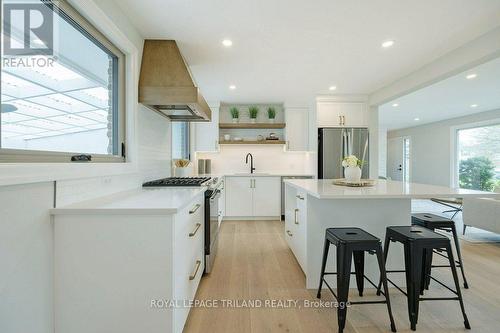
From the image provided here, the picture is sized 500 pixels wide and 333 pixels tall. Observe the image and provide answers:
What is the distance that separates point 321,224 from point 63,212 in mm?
1899

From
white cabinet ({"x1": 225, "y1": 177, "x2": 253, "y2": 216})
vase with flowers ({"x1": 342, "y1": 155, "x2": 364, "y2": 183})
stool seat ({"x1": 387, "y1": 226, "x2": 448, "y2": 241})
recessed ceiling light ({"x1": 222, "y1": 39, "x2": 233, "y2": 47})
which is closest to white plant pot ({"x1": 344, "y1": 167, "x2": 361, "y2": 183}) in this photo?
vase with flowers ({"x1": 342, "y1": 155, "x2": 364, "y2": 183})

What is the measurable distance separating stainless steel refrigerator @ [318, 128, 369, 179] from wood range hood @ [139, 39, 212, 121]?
2.79m

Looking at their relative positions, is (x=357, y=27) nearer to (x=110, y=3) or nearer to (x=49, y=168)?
(x=110, y=3)

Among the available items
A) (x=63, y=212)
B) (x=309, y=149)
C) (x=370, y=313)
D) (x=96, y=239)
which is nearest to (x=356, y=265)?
(x=370, y=313)

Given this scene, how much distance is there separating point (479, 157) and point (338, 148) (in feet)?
16.1

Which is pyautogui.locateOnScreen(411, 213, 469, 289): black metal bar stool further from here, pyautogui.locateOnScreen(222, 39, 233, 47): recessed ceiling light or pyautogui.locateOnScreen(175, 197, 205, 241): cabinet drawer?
pyautogui.locateOnScreen(222, 39, 233, 47): recessed ceiling light

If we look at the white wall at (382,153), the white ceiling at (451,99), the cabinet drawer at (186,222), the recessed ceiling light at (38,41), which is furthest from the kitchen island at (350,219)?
the white wall at (382,153)

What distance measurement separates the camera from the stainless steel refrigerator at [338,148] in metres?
4.67

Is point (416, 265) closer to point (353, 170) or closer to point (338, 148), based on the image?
point (353, 170)

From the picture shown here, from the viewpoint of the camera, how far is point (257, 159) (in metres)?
5.58

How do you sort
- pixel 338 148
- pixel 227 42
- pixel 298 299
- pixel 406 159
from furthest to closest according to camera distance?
pixel 406 159
pixel 338 148
pixel 227 42
pixel 298 299

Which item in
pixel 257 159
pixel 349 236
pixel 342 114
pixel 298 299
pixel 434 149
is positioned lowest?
pixel 298 299

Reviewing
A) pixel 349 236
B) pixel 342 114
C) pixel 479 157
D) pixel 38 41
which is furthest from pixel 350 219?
pixel 479 157

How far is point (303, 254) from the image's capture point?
7.97ft
